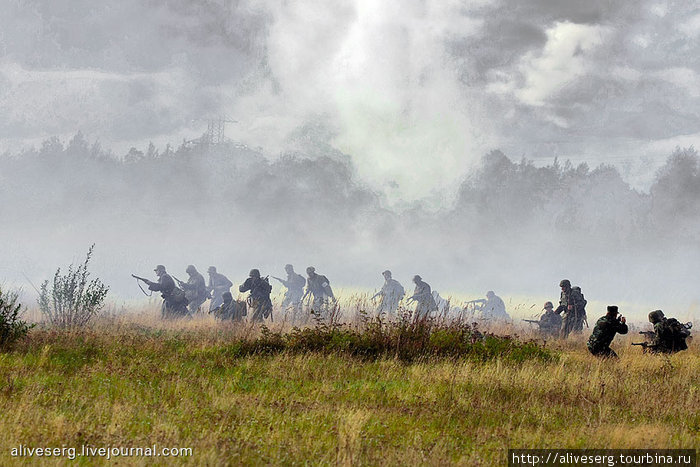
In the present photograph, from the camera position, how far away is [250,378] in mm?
8219

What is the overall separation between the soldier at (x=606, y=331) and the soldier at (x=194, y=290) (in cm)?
1522

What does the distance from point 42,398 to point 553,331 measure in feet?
53.3

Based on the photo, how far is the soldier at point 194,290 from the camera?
22.7 meters

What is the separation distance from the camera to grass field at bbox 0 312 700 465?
519 centimetres

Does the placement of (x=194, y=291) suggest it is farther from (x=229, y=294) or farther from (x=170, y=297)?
(x=229, y=294)

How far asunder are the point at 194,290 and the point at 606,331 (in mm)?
15933

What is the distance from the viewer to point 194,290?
2297 centimetres

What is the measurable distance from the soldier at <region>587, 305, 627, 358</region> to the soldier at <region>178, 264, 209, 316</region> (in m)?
15.2

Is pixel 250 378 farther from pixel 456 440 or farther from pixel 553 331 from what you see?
pixel 553 331

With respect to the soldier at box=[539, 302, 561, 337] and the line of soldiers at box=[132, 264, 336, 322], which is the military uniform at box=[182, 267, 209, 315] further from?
the soldier at box=[539, 302, 561, 337]

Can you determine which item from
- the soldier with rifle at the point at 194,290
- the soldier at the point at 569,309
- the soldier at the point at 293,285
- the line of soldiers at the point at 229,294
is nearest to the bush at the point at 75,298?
the line of soldiers at the point at 229,294

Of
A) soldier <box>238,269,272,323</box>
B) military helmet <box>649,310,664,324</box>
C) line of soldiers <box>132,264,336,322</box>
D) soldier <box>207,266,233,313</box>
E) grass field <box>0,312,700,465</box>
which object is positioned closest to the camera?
grass field <box>0,312,700,465</box>

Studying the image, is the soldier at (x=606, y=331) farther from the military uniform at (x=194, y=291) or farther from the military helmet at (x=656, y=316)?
the military uniform at (x=194, y=291)

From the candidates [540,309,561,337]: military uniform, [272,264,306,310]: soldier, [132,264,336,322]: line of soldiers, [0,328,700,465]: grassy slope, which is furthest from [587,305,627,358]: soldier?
[272,264,306,310]: soldier
